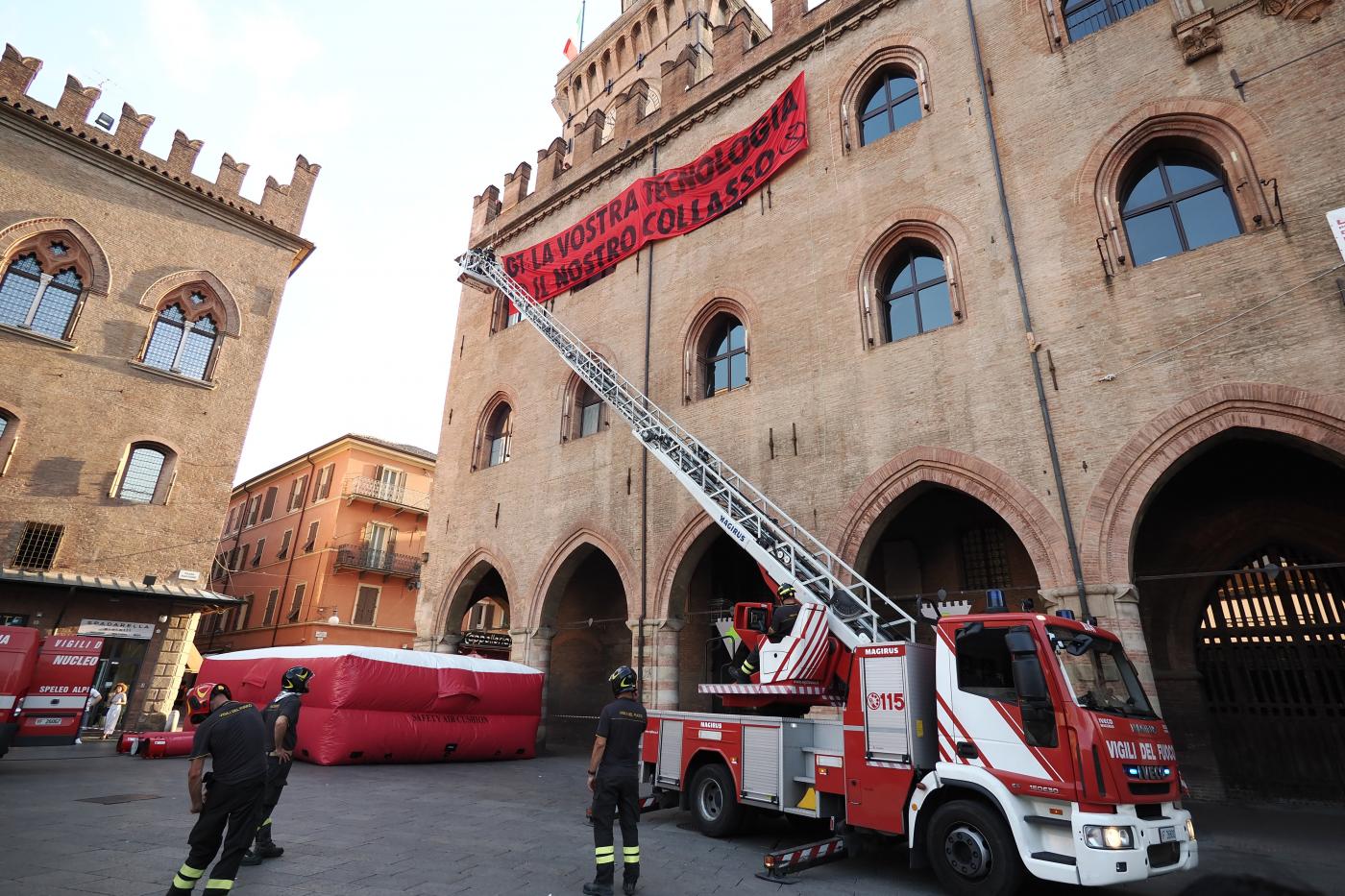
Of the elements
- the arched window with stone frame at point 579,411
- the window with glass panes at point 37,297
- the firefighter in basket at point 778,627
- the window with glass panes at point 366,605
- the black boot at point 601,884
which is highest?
the window with glass panes at point 37,297

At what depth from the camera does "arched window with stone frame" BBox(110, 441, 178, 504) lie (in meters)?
17.9

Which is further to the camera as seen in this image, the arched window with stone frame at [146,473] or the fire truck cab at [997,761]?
the arched window with stone frame at [146,473]

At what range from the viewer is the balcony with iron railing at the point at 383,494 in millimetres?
27766

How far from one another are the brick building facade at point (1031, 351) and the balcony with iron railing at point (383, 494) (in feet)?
44.9

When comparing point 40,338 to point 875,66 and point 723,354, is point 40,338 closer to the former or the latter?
point 723,354

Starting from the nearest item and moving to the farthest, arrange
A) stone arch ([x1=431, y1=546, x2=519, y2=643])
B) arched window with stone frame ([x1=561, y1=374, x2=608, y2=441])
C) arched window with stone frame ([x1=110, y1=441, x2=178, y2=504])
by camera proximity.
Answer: arched window with stone frame ([x1=561, y1=374, x2=608, y2=441]), stone arch ([x1=431, y1=546, x2=519, y2=643]), arched window with stone frame ([x1=110, y1=441, x2=178, y2=504])

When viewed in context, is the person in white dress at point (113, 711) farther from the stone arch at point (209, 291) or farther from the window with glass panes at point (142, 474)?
the stone arch at point (209, 291)

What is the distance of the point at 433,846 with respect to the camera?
640 centimetres

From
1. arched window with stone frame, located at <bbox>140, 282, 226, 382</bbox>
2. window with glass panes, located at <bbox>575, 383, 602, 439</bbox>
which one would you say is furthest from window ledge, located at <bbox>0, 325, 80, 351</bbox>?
Answer: window with glass panes, located at <bbox>575, 383, 602, 439</bbox>

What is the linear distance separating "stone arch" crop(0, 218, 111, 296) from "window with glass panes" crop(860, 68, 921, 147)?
1920 centimetres

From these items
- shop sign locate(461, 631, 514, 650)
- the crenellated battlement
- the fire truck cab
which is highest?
the crenellated battlement

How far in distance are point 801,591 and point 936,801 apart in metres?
2.86

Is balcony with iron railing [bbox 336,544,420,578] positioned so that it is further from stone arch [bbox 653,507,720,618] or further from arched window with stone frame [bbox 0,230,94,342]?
stone arch [bbox 653,507,720,618]

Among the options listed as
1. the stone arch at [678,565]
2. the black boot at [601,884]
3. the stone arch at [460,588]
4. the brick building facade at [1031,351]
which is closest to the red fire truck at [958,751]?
the black boot at [601,884]
